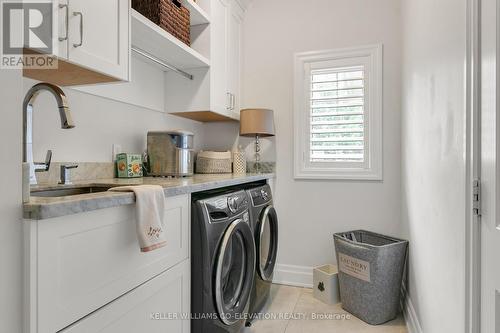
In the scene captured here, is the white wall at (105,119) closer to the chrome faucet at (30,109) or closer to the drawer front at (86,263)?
the chrome faucet at (30,109)

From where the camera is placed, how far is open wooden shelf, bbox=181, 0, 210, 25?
2023 mm

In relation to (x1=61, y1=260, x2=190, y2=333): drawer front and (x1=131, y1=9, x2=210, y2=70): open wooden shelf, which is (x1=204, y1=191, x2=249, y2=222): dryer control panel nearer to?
(x1=61, y1=260, x2=190, y2=333): drawer front

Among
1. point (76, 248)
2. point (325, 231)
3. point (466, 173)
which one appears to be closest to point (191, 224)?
point (76, 248)

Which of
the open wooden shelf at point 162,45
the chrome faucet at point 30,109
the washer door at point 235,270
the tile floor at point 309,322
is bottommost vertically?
the tile floor at point 309,322

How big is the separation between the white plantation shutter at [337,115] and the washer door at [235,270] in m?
1.19

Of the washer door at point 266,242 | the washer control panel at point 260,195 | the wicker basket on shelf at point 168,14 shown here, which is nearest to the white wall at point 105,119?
the wicker basket on shelf at point 168,14

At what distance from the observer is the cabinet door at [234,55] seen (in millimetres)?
2629

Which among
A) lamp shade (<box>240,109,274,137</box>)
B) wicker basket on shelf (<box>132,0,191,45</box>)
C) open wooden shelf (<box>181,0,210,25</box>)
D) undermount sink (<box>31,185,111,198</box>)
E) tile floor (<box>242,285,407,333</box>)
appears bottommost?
tile floor (<box>242,285,407,333</box>)

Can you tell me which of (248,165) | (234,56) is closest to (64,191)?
(248,165)

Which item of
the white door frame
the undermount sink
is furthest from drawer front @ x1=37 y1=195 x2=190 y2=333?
the white door frame

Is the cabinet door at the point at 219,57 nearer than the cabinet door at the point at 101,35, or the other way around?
the cabinet door at the point at 101,35

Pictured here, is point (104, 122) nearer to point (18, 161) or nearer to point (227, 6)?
point (18, 161)

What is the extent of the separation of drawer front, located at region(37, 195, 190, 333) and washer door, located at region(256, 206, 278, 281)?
970mm

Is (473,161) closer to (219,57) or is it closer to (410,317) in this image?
(410,317)
